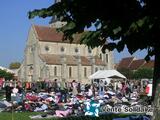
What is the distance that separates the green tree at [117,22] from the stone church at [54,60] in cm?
7799

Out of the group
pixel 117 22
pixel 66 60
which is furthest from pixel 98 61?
pixel 117 22

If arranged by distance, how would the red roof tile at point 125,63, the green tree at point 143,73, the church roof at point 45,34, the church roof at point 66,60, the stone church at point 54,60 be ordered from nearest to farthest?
the stone church at point 54,60, the church roof at point 66,60, the green tree at point 143,73, the church roof at point 45,34, the red roof tile at point 125,63

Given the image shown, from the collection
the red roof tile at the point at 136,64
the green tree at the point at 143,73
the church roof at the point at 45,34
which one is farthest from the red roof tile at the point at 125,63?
the church roof at the point at 45,34

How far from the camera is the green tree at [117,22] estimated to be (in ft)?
24.9

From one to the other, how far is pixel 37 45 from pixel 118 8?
85.2 m

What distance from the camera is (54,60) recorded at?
90250mm

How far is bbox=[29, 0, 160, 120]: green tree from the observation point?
7.59 meters

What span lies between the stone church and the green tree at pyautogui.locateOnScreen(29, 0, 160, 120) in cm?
7799

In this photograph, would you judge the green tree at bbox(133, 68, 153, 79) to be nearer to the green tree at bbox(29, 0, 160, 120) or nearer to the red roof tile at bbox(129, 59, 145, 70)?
the red roof tile at bbox(129, 59, 145, 70)

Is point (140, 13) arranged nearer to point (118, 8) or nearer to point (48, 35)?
point (118, 8)

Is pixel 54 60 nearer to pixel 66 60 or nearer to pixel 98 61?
pixel 66 60

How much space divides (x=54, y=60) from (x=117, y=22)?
272 feet

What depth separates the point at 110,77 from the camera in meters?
46.7

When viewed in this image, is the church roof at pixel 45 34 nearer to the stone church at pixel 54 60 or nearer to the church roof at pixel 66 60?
the stone church at pixel 54 60
